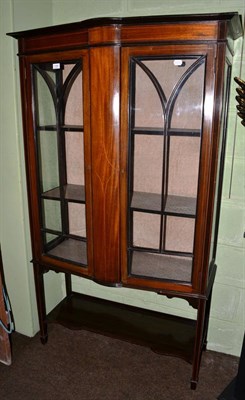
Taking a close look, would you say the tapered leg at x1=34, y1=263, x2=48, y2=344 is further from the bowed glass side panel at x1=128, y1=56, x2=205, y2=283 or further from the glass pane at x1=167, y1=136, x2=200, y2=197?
the glass pane at x1=167, y1=136, x2=200, y2=197

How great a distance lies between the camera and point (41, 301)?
213 centimetres

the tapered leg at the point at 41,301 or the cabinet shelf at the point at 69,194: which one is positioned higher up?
the cabinet shelf at the point at 69,194

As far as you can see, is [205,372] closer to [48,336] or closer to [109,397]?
[109,397]

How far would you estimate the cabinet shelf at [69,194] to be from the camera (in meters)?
1.89

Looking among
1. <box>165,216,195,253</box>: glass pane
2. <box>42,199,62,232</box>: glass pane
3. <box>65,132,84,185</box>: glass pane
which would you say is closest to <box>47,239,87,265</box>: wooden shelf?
<box>42,199,62,232</box>: glass pane

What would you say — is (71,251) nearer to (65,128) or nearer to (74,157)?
(74,157)

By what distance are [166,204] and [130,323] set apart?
925 millimetres

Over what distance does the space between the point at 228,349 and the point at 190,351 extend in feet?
1.23

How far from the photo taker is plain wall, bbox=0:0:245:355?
6.05ft

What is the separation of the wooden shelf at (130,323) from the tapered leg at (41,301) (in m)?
0.07

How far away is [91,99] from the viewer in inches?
62.1

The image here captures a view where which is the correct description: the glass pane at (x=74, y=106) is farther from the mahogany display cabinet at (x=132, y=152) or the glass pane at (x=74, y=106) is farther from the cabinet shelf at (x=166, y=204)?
the cabinet shelf at (x=166, y=204)

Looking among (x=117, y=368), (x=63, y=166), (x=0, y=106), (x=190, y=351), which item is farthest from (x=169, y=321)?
(x=0, y=106)

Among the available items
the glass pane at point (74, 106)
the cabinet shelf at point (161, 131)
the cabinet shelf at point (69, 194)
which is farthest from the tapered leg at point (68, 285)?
the cabinet shelf at point (161, 131)
